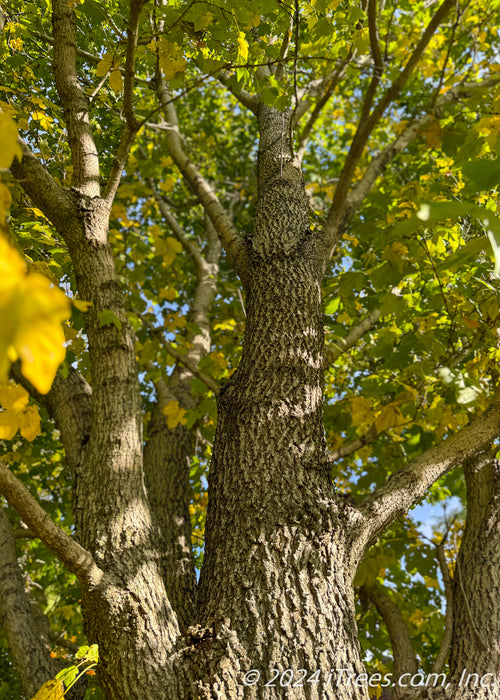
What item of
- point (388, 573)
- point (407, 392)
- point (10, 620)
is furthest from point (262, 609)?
point (388, 573)

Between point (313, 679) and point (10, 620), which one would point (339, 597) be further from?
point (10, 620)

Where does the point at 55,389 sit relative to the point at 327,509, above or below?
above

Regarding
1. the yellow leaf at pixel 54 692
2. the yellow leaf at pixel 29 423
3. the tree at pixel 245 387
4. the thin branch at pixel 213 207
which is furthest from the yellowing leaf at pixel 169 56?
the yellow leaf at pixel 54 692

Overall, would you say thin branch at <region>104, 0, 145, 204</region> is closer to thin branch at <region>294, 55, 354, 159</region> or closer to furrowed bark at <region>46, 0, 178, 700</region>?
furrowed bark at <region>46, 0, 178, 700</region>

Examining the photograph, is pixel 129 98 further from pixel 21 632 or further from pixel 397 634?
pixel 397 634

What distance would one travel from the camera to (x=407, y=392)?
286 cm

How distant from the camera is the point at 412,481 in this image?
2.01 metres

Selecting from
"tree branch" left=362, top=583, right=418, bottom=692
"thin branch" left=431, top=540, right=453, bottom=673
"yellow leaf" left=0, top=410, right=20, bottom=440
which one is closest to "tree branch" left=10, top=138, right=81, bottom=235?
"yellow leaf" left=0, top=410, right=20, bottom=440

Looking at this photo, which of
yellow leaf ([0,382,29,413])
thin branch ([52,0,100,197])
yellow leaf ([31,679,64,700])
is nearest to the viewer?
yellow leaf ([0,382,29,413])

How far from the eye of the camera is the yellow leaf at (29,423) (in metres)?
1.41

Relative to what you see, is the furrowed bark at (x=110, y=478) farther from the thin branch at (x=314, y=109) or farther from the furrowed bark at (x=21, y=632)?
the thin branch at (x=314, y=109)

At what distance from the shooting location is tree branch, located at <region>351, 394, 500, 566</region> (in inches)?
71.2

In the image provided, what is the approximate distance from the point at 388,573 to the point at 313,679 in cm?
345

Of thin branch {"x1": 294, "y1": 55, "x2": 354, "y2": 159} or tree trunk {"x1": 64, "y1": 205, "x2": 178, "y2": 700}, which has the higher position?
thin branch {"x1": 294, "y1": 55, "x2": 354, "y2": 159}
